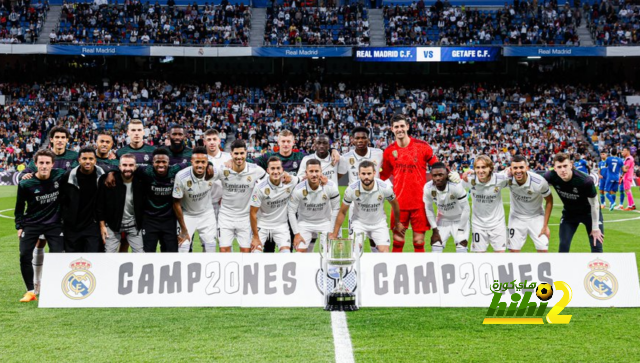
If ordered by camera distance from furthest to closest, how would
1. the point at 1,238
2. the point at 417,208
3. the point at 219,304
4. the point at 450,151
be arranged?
the point at 450,151
the point at 1,238
the point at 417,208
the point at 219,304

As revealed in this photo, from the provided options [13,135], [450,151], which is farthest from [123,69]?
[450,151]

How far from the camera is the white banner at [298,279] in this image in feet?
23.7

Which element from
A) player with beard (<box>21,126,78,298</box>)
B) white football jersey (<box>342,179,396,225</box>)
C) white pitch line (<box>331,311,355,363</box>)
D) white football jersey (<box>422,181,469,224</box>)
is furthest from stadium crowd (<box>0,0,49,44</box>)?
white pitch line (<box>331,311,355,363</box>)

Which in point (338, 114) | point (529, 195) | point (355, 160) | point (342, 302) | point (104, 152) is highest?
point (338, 114)

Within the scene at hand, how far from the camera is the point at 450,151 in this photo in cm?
3322

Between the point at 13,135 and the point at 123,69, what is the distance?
8621 millimetres

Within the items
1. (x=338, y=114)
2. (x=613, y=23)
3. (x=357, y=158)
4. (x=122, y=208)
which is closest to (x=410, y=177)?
(x=357, y=158)

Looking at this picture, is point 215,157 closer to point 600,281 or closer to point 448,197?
point 448,197

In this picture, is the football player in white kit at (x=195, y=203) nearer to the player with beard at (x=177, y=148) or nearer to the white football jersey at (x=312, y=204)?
the player with beard at (x=177, y=148)

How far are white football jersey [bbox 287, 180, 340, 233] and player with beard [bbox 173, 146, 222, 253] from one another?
108cm

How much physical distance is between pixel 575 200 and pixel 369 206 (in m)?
2.68

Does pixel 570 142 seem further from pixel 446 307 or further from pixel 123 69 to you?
pixel 446 307

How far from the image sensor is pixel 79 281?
7293 millimetres

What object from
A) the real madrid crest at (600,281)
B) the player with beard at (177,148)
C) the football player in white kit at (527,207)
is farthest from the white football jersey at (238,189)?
the real madrid crest at (600,281)
